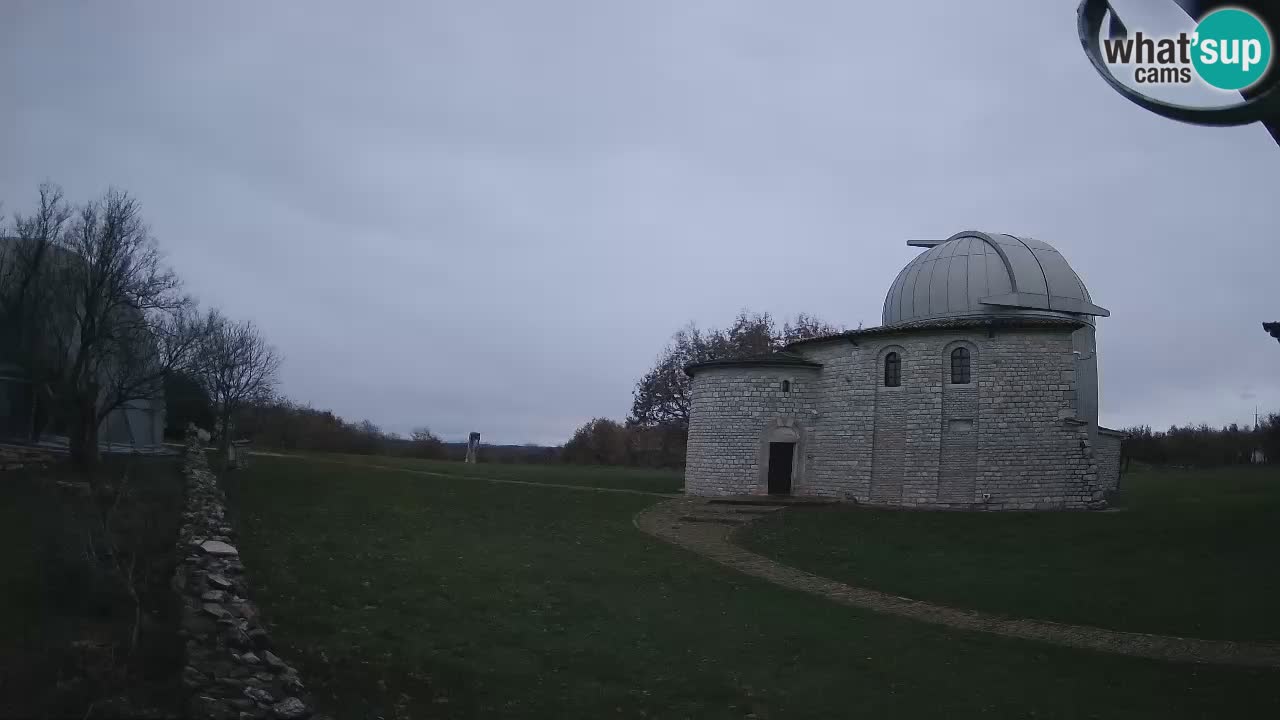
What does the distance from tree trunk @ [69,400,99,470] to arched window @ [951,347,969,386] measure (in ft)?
83.1

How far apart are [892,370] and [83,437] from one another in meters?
24.3

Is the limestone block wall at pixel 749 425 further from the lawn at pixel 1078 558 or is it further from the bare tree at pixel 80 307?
the bare tree at pixel 80 307

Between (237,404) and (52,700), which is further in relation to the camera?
(237,404)

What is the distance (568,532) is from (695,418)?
451 inches

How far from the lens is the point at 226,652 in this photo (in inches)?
263

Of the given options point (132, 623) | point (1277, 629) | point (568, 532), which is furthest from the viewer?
point (568, 532)

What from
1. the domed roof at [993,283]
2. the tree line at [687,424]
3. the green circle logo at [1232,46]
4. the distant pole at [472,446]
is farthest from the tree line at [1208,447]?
the green circle logo at [1232,46]

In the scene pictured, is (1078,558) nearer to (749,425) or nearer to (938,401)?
(938,401)

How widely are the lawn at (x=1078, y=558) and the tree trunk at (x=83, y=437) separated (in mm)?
17192

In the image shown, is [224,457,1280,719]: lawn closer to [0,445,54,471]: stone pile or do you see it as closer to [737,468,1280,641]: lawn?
[737,468,1280,641]: lawn

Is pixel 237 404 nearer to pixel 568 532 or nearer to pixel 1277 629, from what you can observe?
pixel 568 532

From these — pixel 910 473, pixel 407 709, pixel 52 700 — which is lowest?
pixel 407 709

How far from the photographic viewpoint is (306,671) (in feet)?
25.0

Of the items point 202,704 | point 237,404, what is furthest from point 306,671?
point 237,404
